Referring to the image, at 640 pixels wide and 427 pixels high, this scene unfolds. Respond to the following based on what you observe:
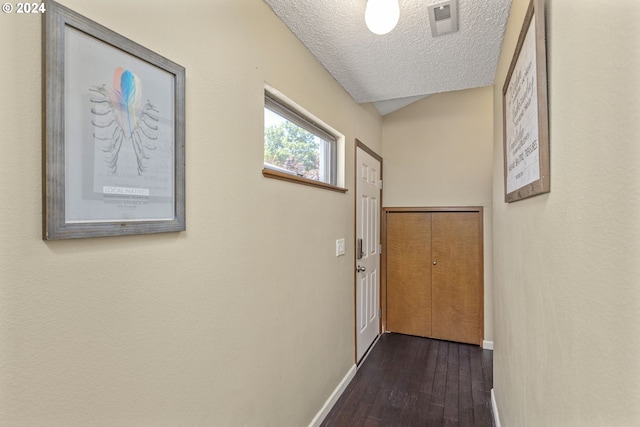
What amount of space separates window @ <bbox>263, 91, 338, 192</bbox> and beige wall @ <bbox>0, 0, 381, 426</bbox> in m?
0.10

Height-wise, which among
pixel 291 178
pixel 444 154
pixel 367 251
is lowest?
pixel 367 251

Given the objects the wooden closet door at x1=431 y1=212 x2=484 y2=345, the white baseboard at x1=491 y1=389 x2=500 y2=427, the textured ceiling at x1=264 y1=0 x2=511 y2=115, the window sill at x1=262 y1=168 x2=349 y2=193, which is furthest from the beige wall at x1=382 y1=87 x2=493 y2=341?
the window sill at x1=262 y1=168 x2=349 y2=193

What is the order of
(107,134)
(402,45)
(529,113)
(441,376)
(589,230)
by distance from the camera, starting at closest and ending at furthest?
(589,230), (107,134), (529,113), (402,45), (441,376)

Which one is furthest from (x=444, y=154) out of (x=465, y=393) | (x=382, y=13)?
(x=382, y=13)

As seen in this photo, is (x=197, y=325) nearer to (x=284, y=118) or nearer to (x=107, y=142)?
(x=107, y=142)

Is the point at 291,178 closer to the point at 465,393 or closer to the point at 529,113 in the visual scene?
the point at 529,113

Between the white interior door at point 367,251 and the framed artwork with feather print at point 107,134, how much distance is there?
192 centimetres

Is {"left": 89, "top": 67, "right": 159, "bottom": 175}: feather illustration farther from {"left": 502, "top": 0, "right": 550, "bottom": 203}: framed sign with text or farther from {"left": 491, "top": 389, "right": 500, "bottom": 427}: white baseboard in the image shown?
{"left": 491, "top": 389, "right": 500, "bottom": 427}: white baseboard

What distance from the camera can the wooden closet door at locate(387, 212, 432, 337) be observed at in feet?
11.2

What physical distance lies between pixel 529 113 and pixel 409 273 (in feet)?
8.61

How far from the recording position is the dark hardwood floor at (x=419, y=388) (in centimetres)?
210

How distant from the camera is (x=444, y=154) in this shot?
10.9 ft

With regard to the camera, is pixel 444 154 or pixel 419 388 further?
pixel 444 154

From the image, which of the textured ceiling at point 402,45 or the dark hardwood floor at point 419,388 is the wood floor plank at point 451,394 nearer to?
the dark hardwood floor at point 419,388
